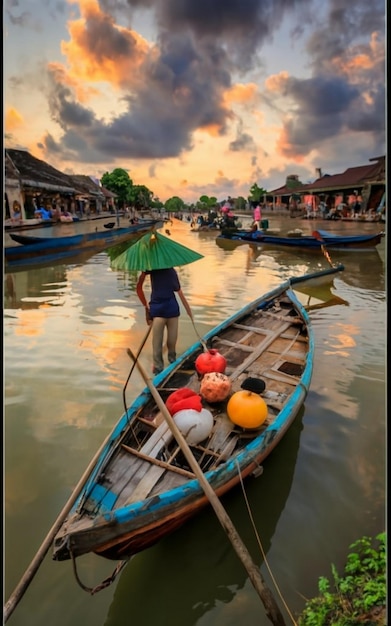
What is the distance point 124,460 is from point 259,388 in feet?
4.64

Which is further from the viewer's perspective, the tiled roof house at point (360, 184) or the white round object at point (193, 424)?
the tiled roof house at point (360, 184)

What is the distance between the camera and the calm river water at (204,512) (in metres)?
2.50

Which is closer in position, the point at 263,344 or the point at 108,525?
the point at 108,525

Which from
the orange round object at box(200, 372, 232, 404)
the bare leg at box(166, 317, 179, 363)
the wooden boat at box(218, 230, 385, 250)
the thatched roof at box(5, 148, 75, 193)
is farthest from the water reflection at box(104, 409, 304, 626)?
the thatched roof at box(5, 148, 75, 193)

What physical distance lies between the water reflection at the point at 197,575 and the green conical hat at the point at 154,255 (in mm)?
2546

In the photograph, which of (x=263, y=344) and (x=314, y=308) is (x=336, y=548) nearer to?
(x=263, y=344)

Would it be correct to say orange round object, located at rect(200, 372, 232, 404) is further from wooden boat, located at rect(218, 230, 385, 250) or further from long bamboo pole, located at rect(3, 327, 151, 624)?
wooden boat, located at rect(218, 230, 385, 250)

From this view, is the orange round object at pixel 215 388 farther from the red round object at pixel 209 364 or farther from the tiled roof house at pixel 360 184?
the tiled roof house at pixel 360 184

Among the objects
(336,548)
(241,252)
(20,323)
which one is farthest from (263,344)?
(241,252)

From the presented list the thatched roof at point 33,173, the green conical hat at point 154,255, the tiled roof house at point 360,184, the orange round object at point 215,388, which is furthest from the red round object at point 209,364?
the tiled roof house at point 360,184

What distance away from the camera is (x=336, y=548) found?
289 cm

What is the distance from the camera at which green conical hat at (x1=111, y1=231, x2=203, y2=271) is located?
426 cm

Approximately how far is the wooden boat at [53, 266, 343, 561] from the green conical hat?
1160mm

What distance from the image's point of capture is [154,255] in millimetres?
4281
